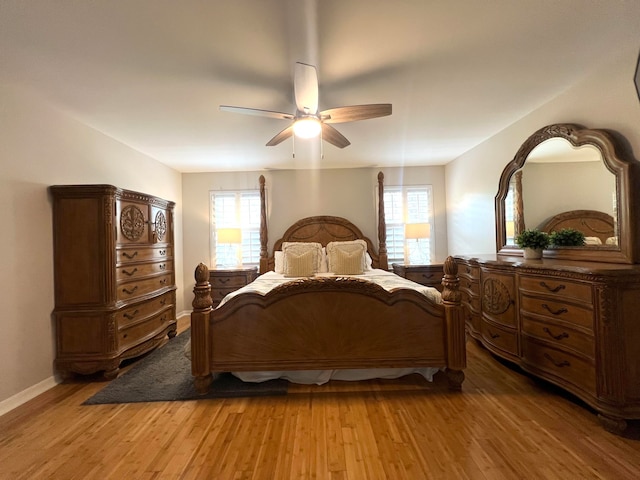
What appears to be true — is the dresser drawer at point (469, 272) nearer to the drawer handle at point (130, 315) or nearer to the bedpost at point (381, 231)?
the bedpost at point (381, 231)

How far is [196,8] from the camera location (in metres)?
1.50

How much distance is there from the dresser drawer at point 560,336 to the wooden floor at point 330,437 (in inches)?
16.9

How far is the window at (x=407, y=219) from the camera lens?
471cm

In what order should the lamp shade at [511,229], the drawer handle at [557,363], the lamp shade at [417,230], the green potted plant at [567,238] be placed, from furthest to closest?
1. the lamp shade at [417,230]
2. the lamp shade at [511,229]
3. the green potted plant at [567,238]
4. the drawer handle at [557,363]

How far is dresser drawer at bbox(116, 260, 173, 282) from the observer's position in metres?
2.70

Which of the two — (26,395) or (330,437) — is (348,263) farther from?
(26,395)

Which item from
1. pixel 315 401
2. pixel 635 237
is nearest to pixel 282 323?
pixel 315 401

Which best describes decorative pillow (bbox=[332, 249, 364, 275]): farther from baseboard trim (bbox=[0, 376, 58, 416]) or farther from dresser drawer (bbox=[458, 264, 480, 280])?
baseboard trim (bbox=[0, 376, 58, 416])

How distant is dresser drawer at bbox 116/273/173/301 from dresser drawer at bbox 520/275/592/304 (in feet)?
11.6

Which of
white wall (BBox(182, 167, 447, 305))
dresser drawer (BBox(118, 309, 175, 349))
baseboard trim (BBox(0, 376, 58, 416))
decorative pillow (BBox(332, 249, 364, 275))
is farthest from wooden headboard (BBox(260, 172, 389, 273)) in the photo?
baseboard trim (BBox(0, 376, 58, 416))

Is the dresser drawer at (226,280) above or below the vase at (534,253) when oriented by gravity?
below

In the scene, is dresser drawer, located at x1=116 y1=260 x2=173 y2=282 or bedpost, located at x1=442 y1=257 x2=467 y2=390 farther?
dresser drawer, located at x1=116 y1=260 x2=173 y2=282

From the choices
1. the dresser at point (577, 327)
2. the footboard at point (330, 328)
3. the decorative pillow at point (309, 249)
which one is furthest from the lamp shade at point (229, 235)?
the dresser at point (577, 327)

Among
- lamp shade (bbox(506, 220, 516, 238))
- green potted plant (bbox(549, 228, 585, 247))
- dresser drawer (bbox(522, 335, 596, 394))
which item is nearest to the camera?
dresser drawer (bbox(522, 335, 596, 394))
